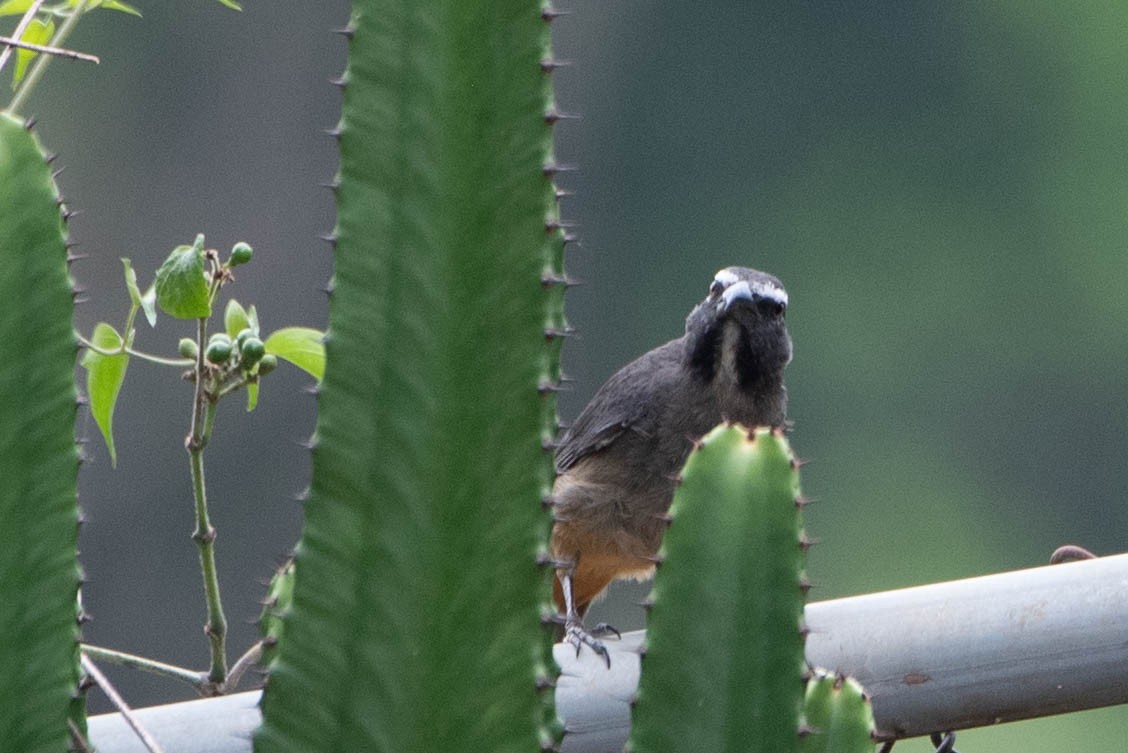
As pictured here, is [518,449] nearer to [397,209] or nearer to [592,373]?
[397,209]

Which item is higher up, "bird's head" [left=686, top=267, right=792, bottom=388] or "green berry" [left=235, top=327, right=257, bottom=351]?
"bird's head" [left=686, top=267, right=792, bottom=388]

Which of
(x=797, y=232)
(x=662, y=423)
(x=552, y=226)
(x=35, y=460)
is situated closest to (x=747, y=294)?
(x=662, y=423)

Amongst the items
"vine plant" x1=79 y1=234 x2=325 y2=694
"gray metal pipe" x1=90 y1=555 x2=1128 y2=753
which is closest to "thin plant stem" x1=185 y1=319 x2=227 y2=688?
"vine plant" x1=79 y1=234 x2=325 y2=694

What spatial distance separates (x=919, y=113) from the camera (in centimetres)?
1983

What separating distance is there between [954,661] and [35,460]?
98cm

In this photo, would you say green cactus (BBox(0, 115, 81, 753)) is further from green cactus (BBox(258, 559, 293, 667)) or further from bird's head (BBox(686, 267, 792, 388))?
bird's head (BBox(686, 267, 792, 388))

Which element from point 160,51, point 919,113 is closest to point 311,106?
point 160,51

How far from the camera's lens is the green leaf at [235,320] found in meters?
2.13

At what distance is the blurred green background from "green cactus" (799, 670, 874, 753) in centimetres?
995

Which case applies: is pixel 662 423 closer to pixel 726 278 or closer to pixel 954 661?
pixel 726 278

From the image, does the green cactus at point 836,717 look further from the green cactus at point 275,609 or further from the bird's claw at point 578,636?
the bird's claw at point 578,636

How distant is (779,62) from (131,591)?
10116 millimetres

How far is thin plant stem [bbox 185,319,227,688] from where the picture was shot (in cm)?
199

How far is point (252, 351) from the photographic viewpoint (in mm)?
2012
